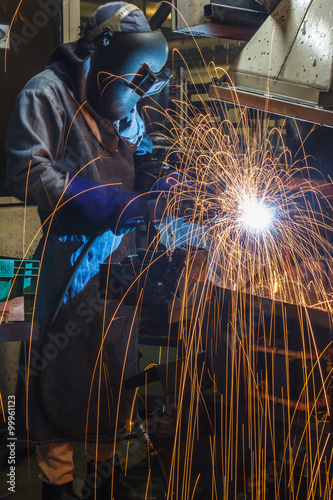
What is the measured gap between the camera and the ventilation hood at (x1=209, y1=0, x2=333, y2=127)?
1.82 meters

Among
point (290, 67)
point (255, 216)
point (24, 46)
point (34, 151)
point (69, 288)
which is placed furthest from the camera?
point (24, 46)

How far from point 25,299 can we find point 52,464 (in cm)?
87

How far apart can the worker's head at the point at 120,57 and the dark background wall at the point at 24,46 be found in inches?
45.1

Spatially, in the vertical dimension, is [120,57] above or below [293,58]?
above

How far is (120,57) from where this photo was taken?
7.50 feet

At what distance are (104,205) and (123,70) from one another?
24.2 inches

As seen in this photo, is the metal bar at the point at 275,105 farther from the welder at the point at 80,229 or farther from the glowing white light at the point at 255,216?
the glowing white light at the point at 255,216

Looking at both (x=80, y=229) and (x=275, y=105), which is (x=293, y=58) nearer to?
(x=275, y=105)

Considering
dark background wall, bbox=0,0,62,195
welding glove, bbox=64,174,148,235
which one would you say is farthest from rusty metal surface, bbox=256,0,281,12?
dark background wall, bbox=0,0,62,195

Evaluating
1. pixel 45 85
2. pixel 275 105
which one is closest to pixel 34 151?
pixel 45 85

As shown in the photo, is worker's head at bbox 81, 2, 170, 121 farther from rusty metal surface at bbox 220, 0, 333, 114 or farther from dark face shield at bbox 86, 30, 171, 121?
rusty metal surface at bbox 220, 0, 333, 114

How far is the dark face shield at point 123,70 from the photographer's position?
2.28m

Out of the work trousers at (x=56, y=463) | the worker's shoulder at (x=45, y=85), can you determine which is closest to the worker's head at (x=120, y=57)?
the worker's shoulder at (x=45, y=85)

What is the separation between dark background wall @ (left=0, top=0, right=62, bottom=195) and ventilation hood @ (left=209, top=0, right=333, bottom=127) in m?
1.65
